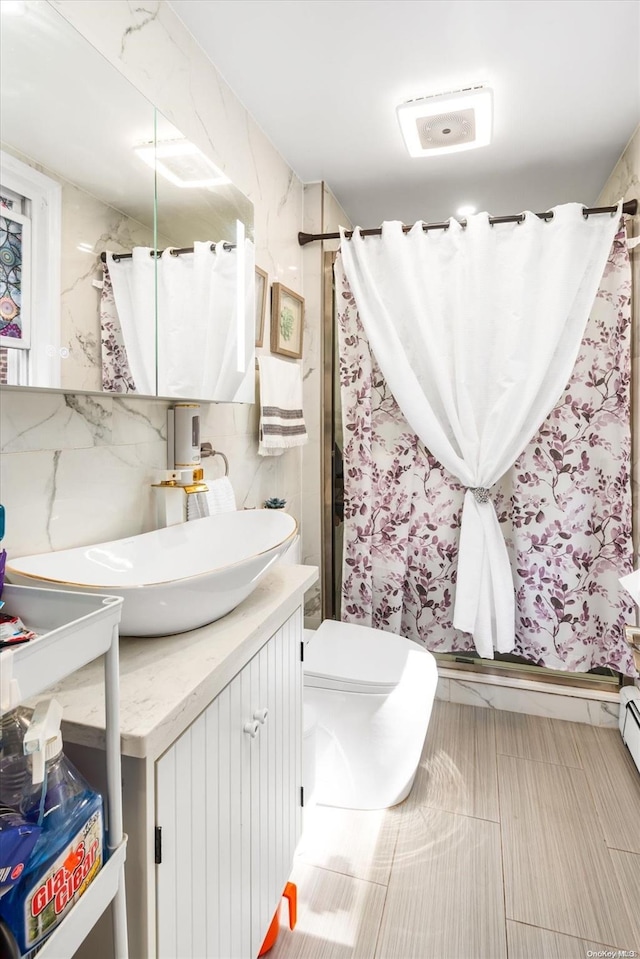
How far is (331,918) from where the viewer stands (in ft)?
4.50

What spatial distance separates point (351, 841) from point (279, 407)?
148cm

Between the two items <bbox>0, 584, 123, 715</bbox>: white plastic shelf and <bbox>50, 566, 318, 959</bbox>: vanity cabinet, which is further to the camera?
<bbox>50, 566, 318, 959</bbox>: vanity cabinet

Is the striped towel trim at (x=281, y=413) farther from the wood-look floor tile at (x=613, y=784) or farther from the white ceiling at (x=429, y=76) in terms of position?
the wood-look floor tile at (x=613, y=784)

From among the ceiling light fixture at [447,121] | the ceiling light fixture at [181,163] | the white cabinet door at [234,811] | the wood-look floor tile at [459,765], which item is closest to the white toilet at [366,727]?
the wood-look floor tile at [459,765]

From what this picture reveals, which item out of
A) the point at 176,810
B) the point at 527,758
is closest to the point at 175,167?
the point at 176,810

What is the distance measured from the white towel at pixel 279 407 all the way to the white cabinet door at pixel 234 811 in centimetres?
85

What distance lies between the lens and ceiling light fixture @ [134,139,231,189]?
4.02 feet

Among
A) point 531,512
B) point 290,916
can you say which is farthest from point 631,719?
point 290,916

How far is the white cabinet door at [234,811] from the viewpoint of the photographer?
78 centimetres

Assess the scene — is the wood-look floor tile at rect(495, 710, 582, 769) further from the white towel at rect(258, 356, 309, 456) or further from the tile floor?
the white towel at rect(258, 356, 309, 456)

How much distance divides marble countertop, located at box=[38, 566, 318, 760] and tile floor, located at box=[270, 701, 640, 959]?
90 cm

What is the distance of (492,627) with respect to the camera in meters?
2.28

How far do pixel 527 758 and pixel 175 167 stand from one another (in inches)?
90.0

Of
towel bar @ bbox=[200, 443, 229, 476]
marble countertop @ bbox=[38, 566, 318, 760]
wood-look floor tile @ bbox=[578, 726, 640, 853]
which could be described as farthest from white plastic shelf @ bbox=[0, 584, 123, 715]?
wood-look floor tile @ bbox=[578, 726, 640, 853]
